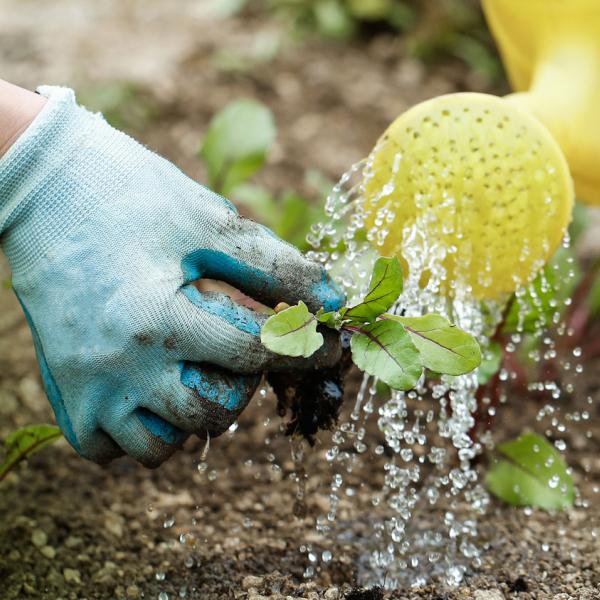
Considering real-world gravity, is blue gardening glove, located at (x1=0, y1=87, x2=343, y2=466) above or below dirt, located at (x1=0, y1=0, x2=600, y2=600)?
above

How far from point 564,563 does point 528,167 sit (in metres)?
0.52

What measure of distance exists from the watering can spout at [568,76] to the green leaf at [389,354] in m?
0.46

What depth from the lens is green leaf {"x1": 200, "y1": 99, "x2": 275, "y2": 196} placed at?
1.41 m

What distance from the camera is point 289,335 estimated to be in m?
0.83

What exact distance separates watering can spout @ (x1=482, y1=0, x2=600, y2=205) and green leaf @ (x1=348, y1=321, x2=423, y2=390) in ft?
1.52

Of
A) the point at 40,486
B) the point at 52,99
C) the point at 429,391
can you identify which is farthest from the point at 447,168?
the point at 40,486

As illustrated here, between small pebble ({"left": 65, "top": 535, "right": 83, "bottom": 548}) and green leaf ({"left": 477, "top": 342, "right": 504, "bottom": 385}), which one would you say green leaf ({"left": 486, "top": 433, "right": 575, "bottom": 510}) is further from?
small pebble ({"left": 65, "top": 535, "right": 83, "bottom": 548})

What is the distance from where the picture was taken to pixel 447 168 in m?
1.00

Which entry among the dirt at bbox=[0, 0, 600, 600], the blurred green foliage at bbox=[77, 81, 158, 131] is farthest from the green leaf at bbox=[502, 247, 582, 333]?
the blurred green foliage at bbox=[77, 81, 158, 131]

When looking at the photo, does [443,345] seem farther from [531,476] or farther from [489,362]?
[531,476]

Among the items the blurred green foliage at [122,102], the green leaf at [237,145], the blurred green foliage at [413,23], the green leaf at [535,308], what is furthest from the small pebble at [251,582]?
the blurred green foliage at [413,23]

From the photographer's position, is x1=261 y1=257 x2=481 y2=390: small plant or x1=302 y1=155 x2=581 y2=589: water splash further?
x1=302 y1=155 x2=581 y2=589: water splash

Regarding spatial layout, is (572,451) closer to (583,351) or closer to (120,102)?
(583,351)

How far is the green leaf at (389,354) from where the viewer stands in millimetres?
826
